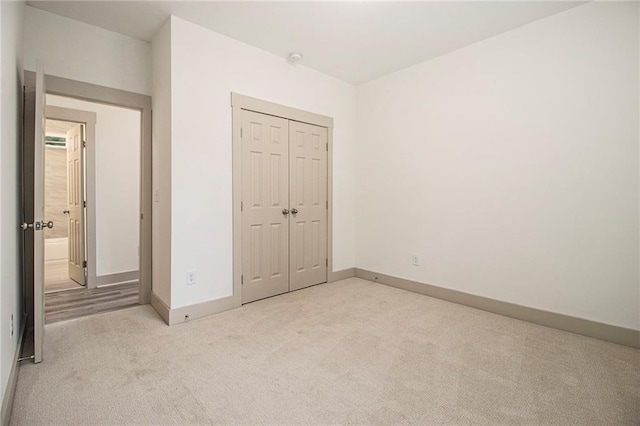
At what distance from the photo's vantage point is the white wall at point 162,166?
288cm

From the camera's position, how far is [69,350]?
2318 millimetres

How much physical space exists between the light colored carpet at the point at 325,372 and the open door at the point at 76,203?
1643 millimetres

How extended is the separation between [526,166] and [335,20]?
84.0 inches

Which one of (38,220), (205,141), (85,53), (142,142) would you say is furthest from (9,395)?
(85,53)

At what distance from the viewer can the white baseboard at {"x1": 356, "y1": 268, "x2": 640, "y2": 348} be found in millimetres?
2469

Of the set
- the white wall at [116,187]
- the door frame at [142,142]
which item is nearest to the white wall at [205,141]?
the door frame at [142,142]

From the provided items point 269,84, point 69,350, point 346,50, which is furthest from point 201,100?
point 69,350

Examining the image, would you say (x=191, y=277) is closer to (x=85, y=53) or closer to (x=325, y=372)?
(x=325, y=372)

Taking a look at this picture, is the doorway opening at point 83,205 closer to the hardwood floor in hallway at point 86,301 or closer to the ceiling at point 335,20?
the hardwood floor in hallway at point 86,301

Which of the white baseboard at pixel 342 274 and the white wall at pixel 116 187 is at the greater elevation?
the white wall at pixel 116 187

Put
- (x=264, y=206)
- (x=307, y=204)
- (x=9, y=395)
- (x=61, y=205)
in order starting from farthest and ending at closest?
1. (x=61, y=205)
2. (x=307, y=204)
3. (x=264, y=206)
4. (x=9, y=395)

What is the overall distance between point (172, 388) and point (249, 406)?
0.50 metres

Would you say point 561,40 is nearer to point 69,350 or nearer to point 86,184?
point 69,350

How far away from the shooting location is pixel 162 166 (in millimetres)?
3025
